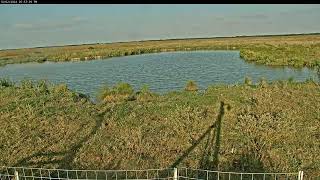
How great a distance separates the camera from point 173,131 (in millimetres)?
11578

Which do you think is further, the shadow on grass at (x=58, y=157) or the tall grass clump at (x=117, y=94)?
the tall grass clump at (x=117, y=94)

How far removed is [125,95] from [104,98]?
1185 mm

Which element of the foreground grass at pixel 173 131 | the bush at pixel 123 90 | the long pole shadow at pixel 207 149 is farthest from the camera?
the bush at pixel 123 90

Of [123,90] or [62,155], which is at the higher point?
[123,90]

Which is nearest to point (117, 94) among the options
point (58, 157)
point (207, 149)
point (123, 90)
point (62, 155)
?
point (123, 90)

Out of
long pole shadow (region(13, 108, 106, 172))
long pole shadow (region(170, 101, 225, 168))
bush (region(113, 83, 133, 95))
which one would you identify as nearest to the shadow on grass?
long pole shadow (region(13, 108, 106, 172))

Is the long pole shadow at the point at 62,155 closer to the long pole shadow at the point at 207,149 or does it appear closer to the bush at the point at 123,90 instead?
the long pole shadow at the point at 207,149

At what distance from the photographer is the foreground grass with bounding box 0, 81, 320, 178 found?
372 inches

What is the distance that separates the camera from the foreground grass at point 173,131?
9445 mm

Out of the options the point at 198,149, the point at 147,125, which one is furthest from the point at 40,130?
the point at 198,149

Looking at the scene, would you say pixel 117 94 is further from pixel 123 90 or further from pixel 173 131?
pixel 173 131

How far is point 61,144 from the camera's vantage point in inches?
431

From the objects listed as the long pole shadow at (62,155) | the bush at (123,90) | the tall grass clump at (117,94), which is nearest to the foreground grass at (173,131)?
the long pole shadow at (62,155)

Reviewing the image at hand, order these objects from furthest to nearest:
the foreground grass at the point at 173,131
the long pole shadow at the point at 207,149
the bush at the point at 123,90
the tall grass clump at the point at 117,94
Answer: the bush at the point at 123,90 < the tall grass clump at the point at 117,94 < the foreground grass at the point at 173,131 < the long pole shadow at the point at 207,149
